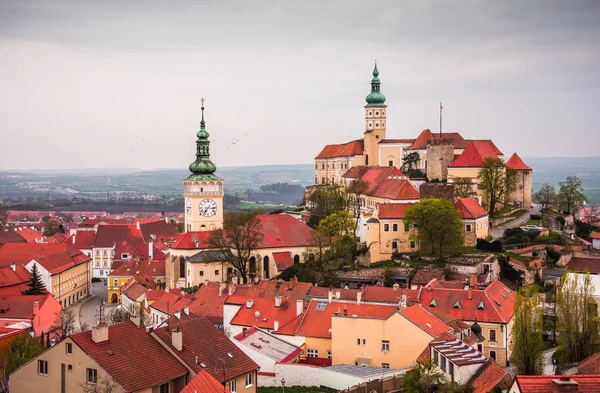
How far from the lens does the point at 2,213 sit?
18712cm

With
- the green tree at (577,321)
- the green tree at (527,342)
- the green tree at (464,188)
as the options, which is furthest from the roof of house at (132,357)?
the green tree at (464,188)

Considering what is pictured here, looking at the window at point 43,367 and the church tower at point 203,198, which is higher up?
the church tower at point 203,198

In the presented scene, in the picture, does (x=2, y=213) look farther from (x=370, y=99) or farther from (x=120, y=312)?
(x=120, y=312)

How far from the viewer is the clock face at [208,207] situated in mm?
74000

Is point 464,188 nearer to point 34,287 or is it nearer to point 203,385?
point 34,287

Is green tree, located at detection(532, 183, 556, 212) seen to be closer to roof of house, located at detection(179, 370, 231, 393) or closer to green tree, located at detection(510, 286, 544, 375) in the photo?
green tree, located at detection(510, 286, 544, 375)

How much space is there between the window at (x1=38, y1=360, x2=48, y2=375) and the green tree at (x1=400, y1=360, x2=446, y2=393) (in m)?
12.8

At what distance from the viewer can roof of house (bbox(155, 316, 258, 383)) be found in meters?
30.2

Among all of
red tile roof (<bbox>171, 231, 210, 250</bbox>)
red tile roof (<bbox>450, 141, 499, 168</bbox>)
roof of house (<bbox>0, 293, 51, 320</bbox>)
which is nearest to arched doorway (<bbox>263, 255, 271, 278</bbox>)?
red tile roof (<bbox>171, 231, 210, 250</bbox>)

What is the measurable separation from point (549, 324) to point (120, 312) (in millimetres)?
28508

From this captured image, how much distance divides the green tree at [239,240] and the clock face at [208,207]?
22.2ft

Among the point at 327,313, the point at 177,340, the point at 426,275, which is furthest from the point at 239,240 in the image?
the point at 177,340

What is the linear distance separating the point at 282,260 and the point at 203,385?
137 ft

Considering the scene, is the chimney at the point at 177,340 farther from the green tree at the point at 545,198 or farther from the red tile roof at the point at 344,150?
the red tile roof at the point at 344,150
